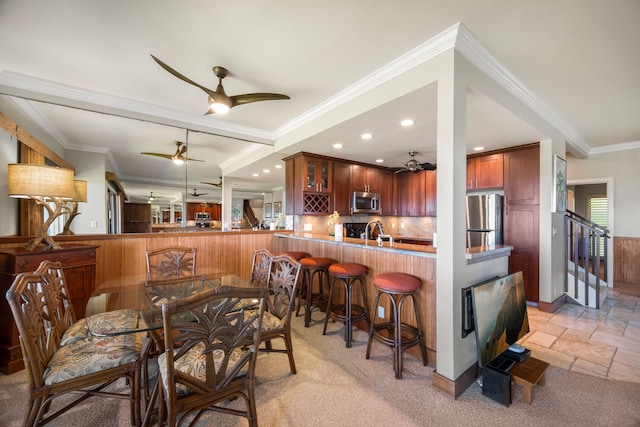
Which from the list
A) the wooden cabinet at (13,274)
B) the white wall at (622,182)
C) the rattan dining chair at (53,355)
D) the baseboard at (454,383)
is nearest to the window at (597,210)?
the white wall at (622,182)

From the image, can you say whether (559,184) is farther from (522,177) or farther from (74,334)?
(74,334)

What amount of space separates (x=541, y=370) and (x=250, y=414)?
6.66 ft

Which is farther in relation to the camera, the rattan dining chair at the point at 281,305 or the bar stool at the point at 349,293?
the bar stool at the point at 349,293

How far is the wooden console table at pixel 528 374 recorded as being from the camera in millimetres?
1746

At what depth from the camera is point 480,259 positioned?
6.89 ft

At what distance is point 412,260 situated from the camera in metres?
2.41

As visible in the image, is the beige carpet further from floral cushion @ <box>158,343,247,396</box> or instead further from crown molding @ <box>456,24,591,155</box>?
crown molding @ <box>456,24,591,155</box>

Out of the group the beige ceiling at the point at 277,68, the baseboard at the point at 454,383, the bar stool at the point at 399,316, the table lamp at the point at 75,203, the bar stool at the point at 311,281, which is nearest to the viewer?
the beige ceiling at the point at 277,68

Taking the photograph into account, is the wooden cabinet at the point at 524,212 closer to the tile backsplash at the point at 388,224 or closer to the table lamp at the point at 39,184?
the tile backsplash at the point at 388,224

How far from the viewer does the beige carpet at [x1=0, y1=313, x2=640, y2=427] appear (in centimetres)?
159

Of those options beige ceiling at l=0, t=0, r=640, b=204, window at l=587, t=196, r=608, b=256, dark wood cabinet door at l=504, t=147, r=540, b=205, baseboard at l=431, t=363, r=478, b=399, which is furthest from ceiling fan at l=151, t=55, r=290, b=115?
window at l=587, t=196, r=608, b=256

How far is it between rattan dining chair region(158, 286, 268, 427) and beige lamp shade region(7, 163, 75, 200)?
1.82m

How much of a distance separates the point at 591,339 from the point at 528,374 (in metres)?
1.70

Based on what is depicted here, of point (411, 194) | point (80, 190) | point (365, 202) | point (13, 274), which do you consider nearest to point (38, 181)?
point (80, 190)
